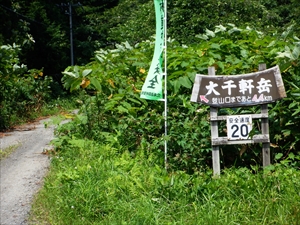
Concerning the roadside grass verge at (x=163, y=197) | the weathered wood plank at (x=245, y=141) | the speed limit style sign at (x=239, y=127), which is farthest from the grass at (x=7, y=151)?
the speed limit style sign at (x=239, y=127)

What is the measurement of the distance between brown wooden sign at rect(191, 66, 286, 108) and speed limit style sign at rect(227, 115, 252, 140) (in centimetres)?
18

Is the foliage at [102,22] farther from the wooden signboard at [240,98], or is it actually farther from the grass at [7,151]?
the grass at [7,151]

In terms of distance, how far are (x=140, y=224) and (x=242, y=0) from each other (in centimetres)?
1409

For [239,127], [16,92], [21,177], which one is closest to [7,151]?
[21,177]

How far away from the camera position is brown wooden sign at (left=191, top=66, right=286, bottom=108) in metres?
4.84

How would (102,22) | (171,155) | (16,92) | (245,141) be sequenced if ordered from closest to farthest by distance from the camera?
(245,141) < (171,155) < (16,92) < (102,22)

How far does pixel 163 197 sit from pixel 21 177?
7.54ft

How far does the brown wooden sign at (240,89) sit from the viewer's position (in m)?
4.84

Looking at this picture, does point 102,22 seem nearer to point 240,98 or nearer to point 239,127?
point 240,98

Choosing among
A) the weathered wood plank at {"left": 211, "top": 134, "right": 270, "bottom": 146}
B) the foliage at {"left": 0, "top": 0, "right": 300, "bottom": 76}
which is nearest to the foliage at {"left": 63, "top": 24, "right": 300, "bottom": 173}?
the weathered wood plank at {"left": 211, "top": 134, "right": 270, "bottom": 146}

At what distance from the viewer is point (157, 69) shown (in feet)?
17.4

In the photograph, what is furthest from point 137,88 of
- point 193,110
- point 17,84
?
point 17,84

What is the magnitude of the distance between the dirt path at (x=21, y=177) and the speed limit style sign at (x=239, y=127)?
231 centimetres

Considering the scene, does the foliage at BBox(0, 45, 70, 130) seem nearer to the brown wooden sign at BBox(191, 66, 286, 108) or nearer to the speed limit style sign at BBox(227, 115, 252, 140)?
the brown wooden sign at BBox(191, 66, 286, 108)
